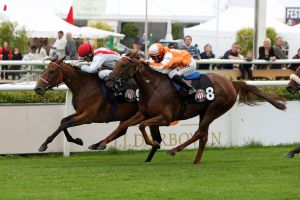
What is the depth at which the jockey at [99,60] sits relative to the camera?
13023 mm

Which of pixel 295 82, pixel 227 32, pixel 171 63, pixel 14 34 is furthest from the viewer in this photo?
pixel 227 32

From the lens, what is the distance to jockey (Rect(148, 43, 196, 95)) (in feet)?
41.3

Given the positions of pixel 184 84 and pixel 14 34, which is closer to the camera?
pixel 184 84

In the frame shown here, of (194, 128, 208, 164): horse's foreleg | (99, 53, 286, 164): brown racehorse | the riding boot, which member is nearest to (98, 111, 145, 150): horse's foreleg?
(99, 53, 286, 164): brown racehorse

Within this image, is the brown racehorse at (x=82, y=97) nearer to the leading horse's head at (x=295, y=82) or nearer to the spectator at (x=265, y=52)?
the leading horse's head at (x=295, y=82)

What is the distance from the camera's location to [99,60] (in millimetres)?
13062

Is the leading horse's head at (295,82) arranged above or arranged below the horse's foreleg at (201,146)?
above

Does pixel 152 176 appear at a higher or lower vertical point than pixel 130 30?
lower

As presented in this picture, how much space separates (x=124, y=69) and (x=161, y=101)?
653 mm

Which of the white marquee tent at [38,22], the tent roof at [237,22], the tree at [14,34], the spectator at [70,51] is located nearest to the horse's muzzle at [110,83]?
the spectator at [70,51]

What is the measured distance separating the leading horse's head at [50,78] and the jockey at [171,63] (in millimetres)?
1252

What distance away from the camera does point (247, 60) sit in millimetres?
16547

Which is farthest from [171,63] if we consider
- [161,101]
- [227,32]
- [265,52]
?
[227,32]

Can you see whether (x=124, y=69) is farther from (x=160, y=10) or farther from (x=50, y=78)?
(x=160, y=10)
